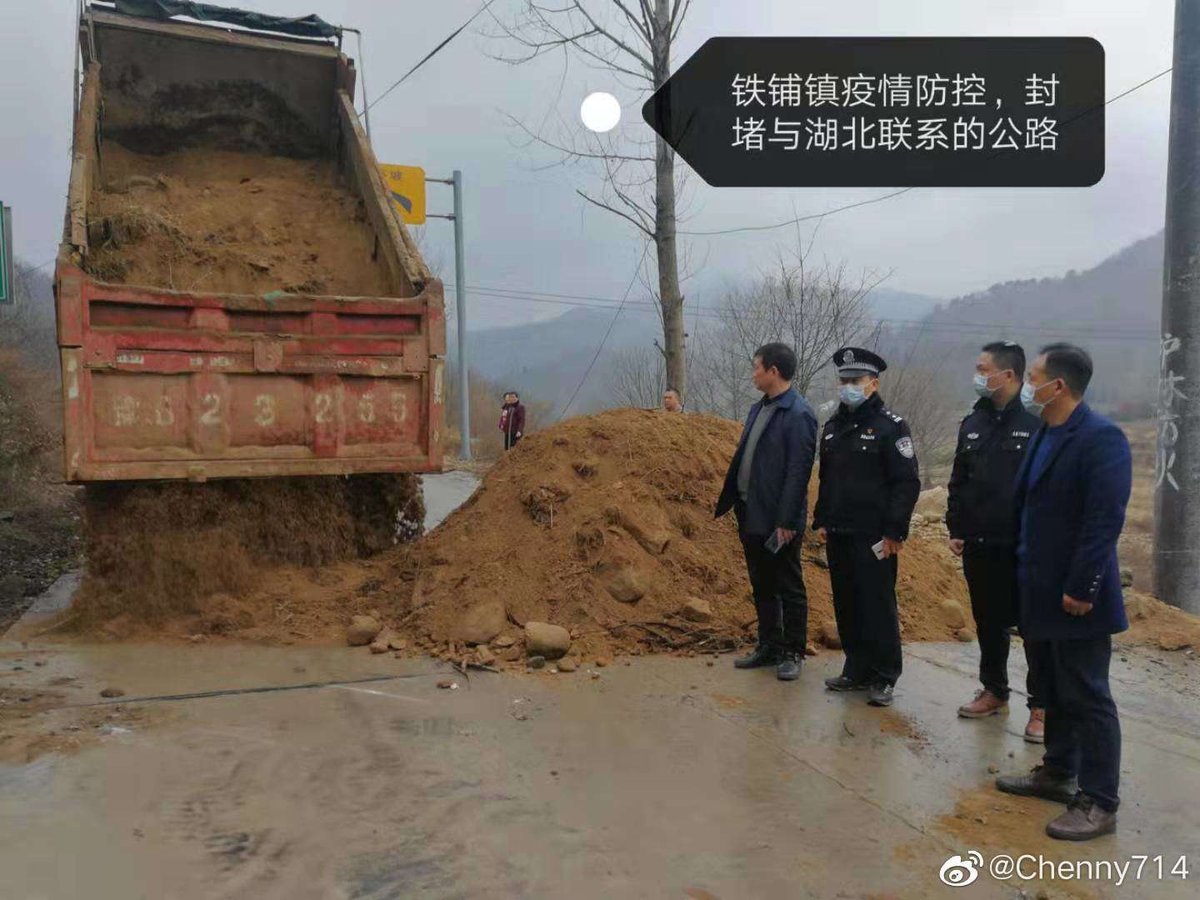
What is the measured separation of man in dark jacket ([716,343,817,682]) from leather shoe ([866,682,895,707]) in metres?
0.45

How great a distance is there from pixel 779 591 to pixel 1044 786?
1.71 meters

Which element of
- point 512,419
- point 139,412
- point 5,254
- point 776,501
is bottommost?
point 776,501

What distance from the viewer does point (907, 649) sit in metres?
5.42

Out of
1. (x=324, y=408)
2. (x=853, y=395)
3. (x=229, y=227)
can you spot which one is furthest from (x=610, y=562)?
(x=229, y=227)

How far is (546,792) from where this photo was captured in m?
3.36

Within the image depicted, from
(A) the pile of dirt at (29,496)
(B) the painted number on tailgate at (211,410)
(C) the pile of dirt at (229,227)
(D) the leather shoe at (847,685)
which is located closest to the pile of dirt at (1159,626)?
(D) the leather shoe at (847,685)

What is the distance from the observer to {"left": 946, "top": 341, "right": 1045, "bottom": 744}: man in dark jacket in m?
4.16

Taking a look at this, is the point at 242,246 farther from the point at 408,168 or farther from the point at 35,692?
the point at 408,168

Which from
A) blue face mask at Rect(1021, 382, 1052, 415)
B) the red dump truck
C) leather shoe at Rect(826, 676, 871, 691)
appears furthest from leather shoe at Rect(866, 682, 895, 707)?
the red dump truck

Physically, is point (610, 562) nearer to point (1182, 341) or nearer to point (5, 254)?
point (1182, 341)

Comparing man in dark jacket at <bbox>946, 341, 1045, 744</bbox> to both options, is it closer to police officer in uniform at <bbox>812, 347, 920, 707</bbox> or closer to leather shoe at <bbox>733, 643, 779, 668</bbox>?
police officer in uniform at <bbox>812, 347, 920, 707</bbox>

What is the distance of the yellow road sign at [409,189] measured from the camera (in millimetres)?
18516

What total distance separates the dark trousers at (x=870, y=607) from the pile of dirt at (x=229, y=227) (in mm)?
3495

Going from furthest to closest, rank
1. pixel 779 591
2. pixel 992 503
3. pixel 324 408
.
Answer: pixel 324 408, pixel 779 591, pixel 992 503
